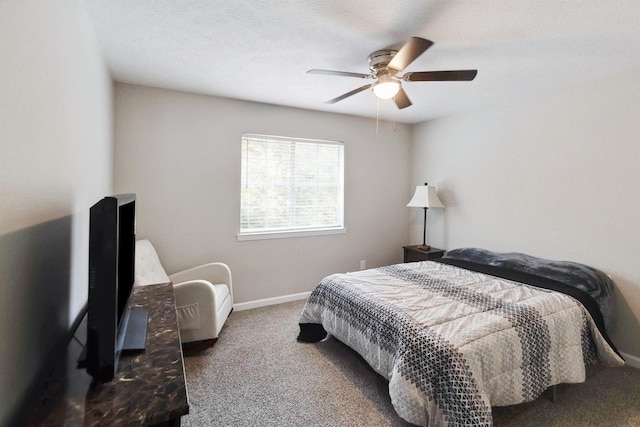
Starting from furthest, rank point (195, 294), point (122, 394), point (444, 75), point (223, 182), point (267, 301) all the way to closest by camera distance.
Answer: point (267, 301) < point (223, 182) < point (195, 294) < point (444, 75) < point (122, 394)

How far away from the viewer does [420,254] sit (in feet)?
12.9

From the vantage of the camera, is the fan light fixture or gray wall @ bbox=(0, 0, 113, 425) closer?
gray wall @ bbox=(0, 0, 113, 425)

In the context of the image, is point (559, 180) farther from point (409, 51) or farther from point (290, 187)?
point (290, 187)

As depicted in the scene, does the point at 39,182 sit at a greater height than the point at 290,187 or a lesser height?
lesser

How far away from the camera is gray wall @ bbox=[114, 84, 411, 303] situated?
2990 mm

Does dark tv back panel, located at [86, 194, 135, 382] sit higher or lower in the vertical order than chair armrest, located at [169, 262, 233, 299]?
higher

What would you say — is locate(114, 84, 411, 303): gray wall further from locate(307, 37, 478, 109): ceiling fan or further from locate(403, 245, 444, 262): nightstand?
locate(307, 37, 478, 109): ceiling fan

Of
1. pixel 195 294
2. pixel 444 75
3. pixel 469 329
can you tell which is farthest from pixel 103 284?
pixel 444 75

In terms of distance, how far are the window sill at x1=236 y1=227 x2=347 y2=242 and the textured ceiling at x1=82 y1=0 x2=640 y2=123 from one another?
1.59 meters

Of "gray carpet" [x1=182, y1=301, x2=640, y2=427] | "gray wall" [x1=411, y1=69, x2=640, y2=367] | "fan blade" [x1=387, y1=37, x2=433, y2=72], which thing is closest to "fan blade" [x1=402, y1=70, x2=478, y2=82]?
"fan blade" [x1=387, y1=37, x2=433, y2=72]

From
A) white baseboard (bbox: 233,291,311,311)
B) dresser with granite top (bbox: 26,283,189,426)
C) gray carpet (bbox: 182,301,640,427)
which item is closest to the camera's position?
dresser with granite top (bbox: 26,283,189,426)

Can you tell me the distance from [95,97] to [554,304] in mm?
3453

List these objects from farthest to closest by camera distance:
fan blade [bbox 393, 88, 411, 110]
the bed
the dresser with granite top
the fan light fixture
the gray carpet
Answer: fan blade [bbox 393, 88, 411, 110] → the fan light fixture → the gray carpet → the bed → the dresser with granite top

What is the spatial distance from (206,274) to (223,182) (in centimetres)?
101
